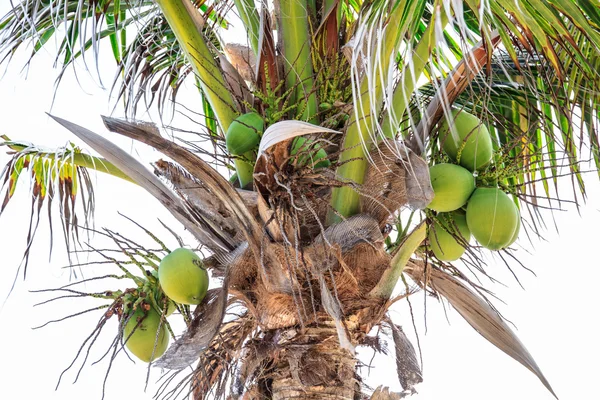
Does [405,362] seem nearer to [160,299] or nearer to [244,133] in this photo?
[160,299]

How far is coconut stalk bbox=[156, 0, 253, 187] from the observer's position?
233 centimetres

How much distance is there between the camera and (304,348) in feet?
7.23

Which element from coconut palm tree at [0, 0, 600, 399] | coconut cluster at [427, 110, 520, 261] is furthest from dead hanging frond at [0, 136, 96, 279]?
coconut cluster at [427, 110, 520, 261]

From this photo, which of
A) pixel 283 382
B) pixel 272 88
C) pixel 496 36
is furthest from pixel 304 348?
pixel 496 36

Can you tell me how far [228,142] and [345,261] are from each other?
0.46 meters

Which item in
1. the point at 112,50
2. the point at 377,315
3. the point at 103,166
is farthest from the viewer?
the point at 112,50

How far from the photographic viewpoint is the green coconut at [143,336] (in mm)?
2201

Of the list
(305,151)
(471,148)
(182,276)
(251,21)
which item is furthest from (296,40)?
(182,276)

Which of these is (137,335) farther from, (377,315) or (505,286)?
(505,286)

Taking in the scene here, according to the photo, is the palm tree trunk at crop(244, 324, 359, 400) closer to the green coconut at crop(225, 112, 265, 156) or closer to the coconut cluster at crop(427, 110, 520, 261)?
the coconut cluster at crop(427, 110, 520, 261)

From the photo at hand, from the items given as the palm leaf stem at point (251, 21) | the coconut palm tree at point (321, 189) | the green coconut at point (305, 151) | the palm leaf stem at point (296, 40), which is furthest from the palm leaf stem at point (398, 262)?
the palm leaf stem at point (251, 21)

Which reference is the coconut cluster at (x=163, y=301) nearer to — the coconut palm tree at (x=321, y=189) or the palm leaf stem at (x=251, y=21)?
the coconut palm tree at (x=321, y=189)

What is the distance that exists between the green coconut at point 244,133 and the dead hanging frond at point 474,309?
2.15ft

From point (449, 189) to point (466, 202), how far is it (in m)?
0.07
